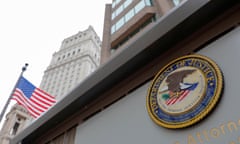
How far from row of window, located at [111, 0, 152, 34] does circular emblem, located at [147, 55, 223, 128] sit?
11456 mm

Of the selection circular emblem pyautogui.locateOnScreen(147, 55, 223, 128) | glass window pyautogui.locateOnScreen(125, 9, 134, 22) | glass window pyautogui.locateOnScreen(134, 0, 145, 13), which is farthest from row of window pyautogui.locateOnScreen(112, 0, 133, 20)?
circular emblem pyautogui.locateOnScreen(147, 55, 223, 128)

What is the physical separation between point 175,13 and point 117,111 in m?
2.10

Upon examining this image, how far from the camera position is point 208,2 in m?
3.21

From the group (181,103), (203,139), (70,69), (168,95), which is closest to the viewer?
(203,139)

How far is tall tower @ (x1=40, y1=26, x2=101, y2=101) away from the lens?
5859 centimetres

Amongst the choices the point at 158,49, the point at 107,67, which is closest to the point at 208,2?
the point at 158,49

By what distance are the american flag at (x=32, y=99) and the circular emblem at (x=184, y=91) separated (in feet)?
16.2

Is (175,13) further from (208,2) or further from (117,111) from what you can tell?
(117,111)

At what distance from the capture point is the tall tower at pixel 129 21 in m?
13.0

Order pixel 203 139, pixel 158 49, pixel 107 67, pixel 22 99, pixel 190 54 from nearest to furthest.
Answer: pixel 203 139
pixel 190 54
pixel 158 49
pixel 107 67
pixel 22 99

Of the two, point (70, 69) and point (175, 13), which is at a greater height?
point (70, 69)

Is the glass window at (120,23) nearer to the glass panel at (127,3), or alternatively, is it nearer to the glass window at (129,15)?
the glass window at (129,15)

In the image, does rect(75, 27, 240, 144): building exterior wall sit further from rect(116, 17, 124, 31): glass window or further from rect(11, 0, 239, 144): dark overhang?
rect(116, 17, 124, 31): glass window

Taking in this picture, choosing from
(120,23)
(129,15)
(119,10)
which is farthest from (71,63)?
(129,15)
